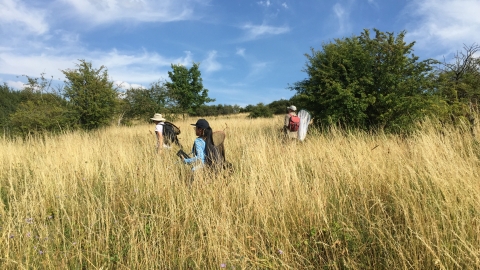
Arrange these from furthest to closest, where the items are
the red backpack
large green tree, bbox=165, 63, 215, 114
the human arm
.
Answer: large green tree, bbox=165, 63, 215, 114 → the red backpack → the human arm

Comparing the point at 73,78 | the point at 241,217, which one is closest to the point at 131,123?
the point at 73,78

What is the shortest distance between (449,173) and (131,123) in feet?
61.3

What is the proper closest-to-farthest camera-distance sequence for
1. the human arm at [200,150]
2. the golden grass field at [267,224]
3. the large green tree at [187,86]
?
1. the golden grass field at [267,224]
2. the human arm at [200,150]
3. the large green tree at [187,86]

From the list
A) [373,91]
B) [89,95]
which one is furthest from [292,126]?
[89,95]

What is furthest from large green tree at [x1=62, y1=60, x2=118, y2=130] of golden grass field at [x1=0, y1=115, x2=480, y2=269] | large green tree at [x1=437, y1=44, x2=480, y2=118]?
large green tree at [x1=437, y1=44, x2=480, y2=118]

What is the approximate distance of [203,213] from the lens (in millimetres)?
2750

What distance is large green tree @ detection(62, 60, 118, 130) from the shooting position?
40.7 feet

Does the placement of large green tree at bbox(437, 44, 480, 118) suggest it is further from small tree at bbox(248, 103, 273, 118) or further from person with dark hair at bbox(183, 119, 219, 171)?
small tree at bbox(248, 103, 273, 118)

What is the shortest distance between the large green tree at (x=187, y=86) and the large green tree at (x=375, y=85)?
1762cm

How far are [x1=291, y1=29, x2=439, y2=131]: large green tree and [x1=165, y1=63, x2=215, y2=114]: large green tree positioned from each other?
17.6 m

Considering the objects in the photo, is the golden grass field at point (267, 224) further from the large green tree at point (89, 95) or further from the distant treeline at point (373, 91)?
the large green tree at point (89, 95)

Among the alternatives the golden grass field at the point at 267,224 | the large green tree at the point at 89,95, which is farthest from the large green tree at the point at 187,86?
the golden grass field at the point at 267,224

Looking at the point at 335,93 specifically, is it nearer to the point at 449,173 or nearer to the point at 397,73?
the point at 397,73

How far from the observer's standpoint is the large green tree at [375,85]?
7.77 m
